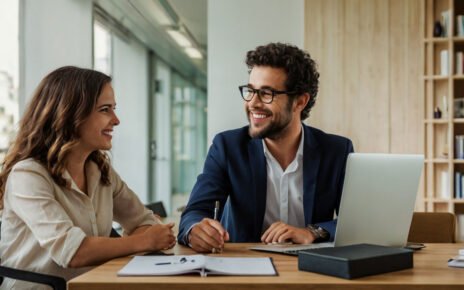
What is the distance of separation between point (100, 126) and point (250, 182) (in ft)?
1.99

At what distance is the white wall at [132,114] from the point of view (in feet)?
28.9

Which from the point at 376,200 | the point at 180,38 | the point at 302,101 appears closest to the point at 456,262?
the point at 376,200

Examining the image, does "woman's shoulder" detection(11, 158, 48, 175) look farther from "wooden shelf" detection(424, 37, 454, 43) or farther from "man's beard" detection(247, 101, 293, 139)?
"wooden shelf" detection(424, 37, 454, 43)

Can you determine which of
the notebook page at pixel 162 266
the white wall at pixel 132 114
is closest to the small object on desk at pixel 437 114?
the notebook page at pixel 162 266

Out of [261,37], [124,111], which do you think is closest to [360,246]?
[261,37]

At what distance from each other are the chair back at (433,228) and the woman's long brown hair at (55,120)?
1.38 metres

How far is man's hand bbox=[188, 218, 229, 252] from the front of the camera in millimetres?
1858

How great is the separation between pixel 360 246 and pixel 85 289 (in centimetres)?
74

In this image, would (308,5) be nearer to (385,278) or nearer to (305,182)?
(305,182)

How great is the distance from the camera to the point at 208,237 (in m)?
1.86

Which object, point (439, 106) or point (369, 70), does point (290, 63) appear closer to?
point (369, 70)

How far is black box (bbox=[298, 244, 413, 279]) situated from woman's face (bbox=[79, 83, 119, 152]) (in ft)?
2.93

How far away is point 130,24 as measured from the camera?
7.68 meters

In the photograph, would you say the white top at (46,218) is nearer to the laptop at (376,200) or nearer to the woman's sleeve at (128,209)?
the woman's sleeve at (128,209)
